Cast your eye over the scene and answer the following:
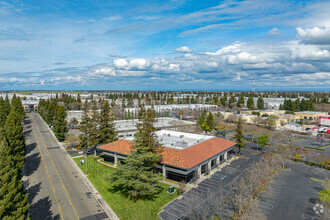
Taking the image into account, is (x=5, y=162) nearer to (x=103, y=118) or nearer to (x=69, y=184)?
(x=69, y=184)

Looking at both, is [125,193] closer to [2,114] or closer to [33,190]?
[33,190]

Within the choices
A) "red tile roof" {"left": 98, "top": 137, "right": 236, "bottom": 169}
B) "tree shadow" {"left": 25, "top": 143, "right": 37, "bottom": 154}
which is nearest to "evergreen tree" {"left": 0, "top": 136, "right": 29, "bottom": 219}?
"red tile roof" {"left": 98, "top": 137, "right": 236, "bottom": 169}

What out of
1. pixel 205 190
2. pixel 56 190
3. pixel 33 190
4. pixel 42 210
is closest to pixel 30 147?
pixel 33 190

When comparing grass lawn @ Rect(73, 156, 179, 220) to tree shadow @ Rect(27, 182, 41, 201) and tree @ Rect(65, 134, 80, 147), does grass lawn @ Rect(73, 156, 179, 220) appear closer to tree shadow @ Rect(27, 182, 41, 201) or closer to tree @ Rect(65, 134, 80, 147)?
tree shadow @ Rect(27, 182, 41, 201)

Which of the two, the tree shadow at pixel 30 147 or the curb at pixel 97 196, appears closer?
the curb at pixel 97 196

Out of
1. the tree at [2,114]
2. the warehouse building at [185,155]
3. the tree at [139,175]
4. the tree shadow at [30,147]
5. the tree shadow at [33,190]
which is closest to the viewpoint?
the tree at [139,175]

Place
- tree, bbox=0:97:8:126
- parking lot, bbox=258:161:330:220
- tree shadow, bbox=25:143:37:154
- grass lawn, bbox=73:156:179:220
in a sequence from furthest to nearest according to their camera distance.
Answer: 1. tree, bbox=0:97:8:126
2. tree shadow, bbox=25:143:37:154
3. parking lot, bbox=258:161:330:220
4. grass lawn, bbox=73:156:179:220

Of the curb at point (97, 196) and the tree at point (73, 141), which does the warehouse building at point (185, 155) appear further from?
the tree at point (73, 141)

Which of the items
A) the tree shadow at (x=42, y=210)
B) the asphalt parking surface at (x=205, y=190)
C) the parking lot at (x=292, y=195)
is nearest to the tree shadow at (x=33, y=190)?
the tree shadow at (x=42, y=210)
